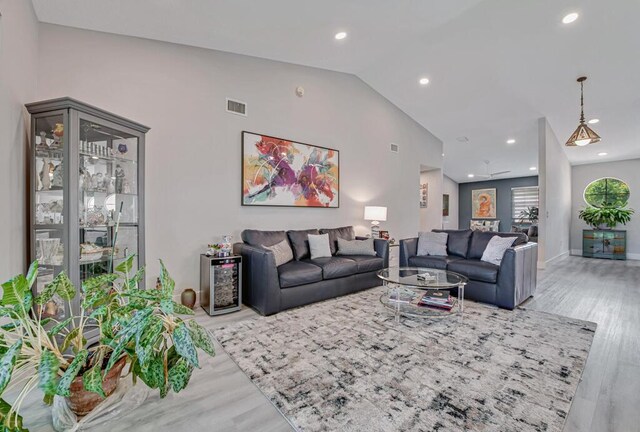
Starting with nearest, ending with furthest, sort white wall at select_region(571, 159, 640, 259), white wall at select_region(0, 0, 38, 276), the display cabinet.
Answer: white wall at select_region(0, 0, 38, 276) < the display cabinet < white wall at select_region(571, 159, 640, 259)

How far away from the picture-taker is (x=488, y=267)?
345cm

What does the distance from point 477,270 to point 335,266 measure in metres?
1.74

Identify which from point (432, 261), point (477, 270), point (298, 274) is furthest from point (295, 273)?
point (477, 270)

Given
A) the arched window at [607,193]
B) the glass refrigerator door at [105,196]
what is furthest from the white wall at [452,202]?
the glass refrigerator door at [105,196]

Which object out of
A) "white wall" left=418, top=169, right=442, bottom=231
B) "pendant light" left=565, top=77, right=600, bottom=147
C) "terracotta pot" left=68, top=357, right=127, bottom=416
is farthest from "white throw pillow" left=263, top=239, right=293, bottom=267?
"white wall" left=418, top=169, right=442, bottom=231

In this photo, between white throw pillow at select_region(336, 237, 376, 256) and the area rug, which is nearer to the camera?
the area rug

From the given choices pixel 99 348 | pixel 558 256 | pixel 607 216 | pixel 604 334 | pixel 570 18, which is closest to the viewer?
pixel 99 348

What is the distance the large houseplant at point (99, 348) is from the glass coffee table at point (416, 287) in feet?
6.86

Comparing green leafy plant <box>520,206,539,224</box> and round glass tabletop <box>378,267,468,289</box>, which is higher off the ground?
green leafy plant <box>520,206,539,224</box>

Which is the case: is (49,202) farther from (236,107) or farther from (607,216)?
(607,216)

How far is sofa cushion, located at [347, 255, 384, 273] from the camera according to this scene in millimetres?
3850

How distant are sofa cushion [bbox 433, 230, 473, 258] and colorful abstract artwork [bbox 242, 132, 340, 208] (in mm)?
1919

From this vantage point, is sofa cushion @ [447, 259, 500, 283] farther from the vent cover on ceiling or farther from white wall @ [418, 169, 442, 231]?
white wall @ [418, 169, 442, 231]

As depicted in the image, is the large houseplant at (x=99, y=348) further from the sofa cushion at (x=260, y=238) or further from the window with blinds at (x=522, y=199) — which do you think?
the window with blinds at (x=522, y=199)
